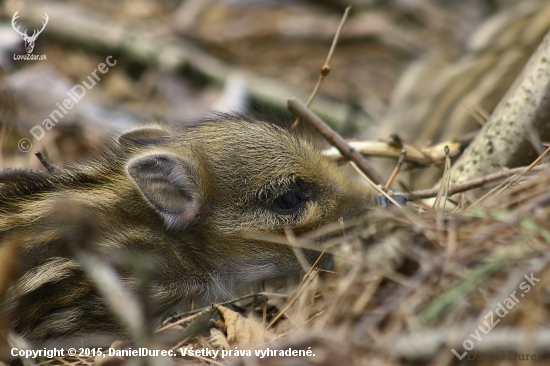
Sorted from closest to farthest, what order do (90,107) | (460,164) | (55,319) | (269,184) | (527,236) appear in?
(527,236)
(55,319)
(269,184)
(460,164)
(90,107)

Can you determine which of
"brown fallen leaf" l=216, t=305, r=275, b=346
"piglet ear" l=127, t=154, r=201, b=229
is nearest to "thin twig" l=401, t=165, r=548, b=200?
"brown fallen leaf" l=216, t=305, r=275, b=346

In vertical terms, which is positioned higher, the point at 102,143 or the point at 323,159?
the point at 323,159

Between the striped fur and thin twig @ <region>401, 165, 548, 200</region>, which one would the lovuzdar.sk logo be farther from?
thin twig @ <region>401, 165, 548, 200</region>

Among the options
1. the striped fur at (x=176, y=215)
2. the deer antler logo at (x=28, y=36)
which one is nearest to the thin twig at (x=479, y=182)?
the striped fur at (x=176, y=215)

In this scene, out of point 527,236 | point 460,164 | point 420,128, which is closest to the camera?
point 527,236

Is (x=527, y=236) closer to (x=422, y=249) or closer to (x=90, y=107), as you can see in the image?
(x=422, y=249)

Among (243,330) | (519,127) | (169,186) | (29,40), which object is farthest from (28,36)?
(519,127)

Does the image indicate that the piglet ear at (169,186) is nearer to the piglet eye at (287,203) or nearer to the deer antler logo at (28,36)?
the piglet eye at (287,203)

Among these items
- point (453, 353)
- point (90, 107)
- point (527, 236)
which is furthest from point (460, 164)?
point (90, 107)

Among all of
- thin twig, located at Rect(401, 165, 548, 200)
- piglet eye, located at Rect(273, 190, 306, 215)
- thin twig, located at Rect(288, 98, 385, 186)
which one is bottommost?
piglet eye, located at Rect(273, 190, 306, 215)
